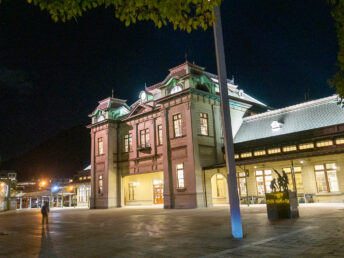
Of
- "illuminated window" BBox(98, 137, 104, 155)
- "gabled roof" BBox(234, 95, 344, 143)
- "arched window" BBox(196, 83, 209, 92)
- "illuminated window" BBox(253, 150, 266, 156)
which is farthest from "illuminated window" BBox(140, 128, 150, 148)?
"illuminated window" BBox(253, 150, 266, 156)

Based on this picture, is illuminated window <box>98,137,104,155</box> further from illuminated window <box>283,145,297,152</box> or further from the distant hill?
the distant hill

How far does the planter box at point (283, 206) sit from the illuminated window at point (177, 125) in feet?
51.7

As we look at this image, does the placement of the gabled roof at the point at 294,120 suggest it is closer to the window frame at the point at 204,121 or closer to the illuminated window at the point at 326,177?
the illuminated window at the point at 326,177

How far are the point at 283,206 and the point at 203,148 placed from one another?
49.4 feet

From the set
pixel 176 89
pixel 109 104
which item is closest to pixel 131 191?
pixel 109 104

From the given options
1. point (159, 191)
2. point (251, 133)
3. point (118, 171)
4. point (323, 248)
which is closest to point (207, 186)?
point (251, 133)

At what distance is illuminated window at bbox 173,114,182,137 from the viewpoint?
29000 millimetres

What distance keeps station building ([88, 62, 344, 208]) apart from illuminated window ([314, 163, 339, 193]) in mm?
68

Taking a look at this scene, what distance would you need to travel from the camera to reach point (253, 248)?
7.32m

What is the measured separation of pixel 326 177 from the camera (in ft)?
77.5

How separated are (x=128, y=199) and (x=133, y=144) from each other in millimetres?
7601

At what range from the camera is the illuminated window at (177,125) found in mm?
29000

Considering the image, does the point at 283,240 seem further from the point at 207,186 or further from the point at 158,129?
the point at 158,129

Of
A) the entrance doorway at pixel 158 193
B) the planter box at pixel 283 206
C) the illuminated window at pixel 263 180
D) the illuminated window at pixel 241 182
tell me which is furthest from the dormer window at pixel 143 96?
the planter box at pixel 283 206
